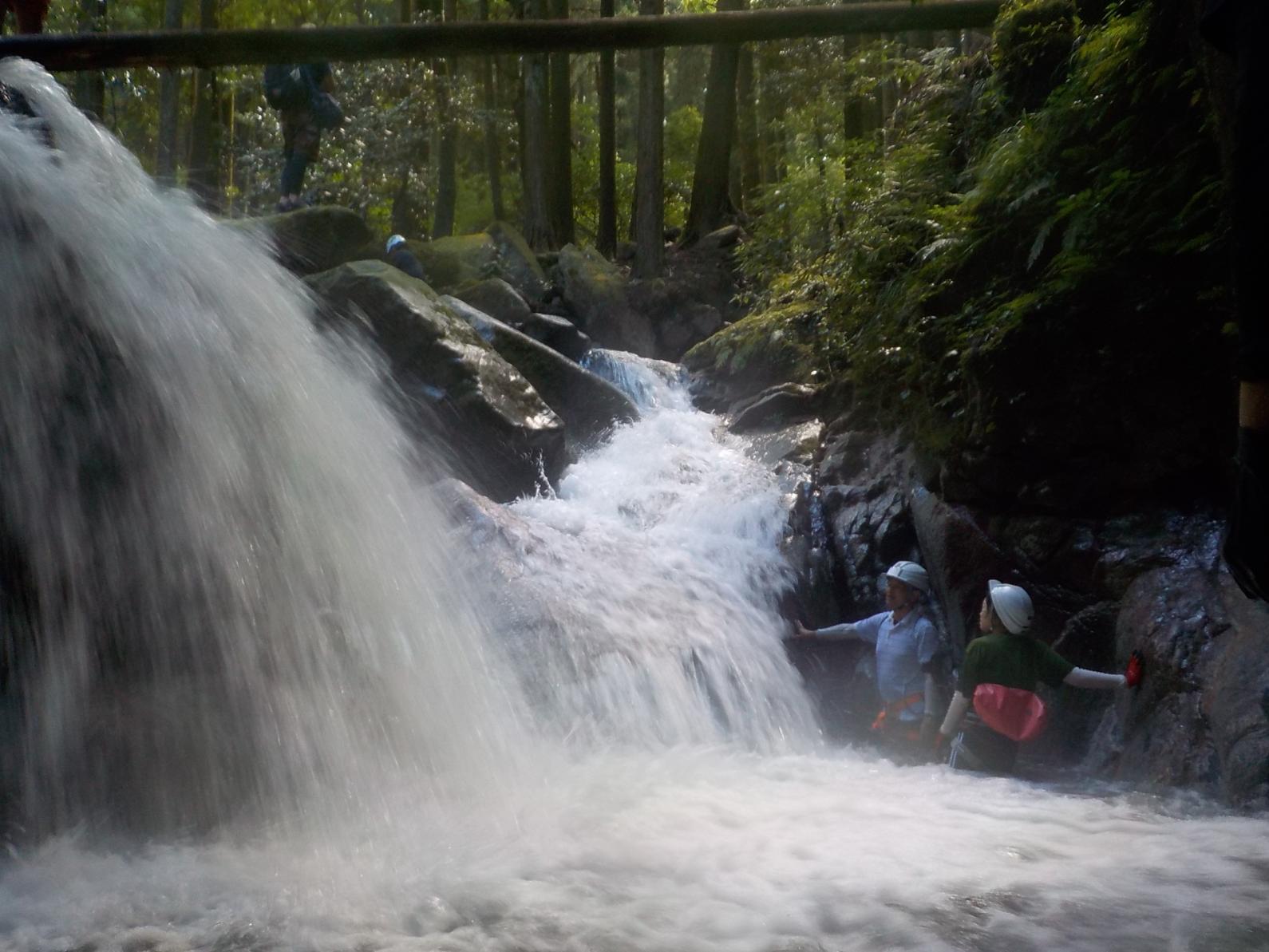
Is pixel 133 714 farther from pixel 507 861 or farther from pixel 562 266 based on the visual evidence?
pixel 562 266

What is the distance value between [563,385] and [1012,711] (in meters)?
7.40

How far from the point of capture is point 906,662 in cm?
752

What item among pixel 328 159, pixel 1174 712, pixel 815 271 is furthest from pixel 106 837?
pixel 328 159

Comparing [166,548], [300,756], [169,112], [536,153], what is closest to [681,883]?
[300,756]

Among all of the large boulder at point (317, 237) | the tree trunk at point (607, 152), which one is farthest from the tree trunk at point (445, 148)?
the large boulder at point (317, 237)

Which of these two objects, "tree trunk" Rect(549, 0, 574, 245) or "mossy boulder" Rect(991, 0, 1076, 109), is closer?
"mossy boulder" Rect(991, 0, 1076, 109)

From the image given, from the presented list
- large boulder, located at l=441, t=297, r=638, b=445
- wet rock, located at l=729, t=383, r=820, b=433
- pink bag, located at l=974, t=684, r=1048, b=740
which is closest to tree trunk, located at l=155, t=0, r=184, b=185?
large boulder, located at l=441, t=297, r=638, b=445

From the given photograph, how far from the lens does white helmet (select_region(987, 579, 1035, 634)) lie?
20.9 ft

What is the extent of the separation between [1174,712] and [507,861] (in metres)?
3.98

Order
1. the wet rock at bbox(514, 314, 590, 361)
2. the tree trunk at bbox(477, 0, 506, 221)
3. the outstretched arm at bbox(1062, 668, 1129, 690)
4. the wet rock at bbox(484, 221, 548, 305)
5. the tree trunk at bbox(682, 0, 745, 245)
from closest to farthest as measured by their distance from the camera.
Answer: the outstretched arm at bbox(1062, 668, 1129, 690) → the wet rock at bbox(514, 314, 590, 361) → the wet rock at bbox(484, 221, 548, 305) → the tree trunk at bbox(682, 0, 745, 245) → the tree trunk at bbox(477, 0, 506, 221)

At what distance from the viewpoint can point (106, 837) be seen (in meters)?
3.77

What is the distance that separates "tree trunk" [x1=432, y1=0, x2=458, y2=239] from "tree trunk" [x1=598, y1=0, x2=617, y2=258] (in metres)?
3.33

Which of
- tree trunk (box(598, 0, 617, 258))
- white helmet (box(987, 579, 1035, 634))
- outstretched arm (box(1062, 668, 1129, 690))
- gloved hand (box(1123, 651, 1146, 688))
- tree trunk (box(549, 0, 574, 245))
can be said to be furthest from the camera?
tree trunk (box(598, 0, 617, 258))

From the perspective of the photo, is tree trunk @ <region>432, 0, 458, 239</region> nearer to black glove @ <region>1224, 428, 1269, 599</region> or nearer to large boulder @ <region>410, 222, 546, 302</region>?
large boulder @ <region>410, 222, 546, 302</region>
